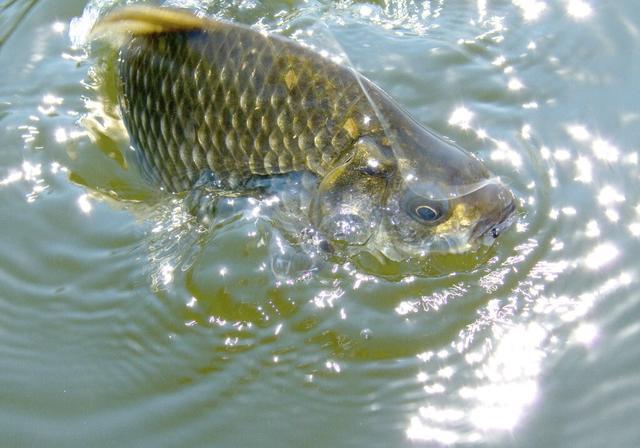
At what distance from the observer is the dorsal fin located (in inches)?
137

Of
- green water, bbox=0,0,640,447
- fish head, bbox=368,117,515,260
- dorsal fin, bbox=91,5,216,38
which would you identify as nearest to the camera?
green water, bbox=0,0,640,447

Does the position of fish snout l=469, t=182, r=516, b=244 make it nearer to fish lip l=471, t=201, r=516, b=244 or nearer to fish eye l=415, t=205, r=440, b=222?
fish lip l=471, t=201, r=516, b=244

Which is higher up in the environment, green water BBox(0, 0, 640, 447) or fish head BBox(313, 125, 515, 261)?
fish head BBox(313, 125, 515, 261)

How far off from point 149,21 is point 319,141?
3.47ft

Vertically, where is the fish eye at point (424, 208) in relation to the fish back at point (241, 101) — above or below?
below

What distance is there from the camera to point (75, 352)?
10.8ft

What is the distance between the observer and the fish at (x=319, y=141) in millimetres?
3162

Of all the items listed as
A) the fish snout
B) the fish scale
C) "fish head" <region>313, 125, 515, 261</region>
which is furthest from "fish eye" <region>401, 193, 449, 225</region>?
the fish scale

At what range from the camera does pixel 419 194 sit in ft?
10.4

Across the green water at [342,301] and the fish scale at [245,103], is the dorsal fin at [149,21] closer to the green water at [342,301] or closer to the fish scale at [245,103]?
the fish scale at [245,103]

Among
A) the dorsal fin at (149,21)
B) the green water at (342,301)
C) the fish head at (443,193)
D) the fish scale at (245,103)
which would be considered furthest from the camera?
the dorsal fin at (149,21)

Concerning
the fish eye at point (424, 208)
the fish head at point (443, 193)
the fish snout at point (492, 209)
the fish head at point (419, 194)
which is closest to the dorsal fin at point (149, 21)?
the fish head at point (419, 194)

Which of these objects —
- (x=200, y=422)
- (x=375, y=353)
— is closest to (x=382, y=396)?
(x=375, y=353)

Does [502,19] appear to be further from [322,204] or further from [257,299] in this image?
[257,299]
